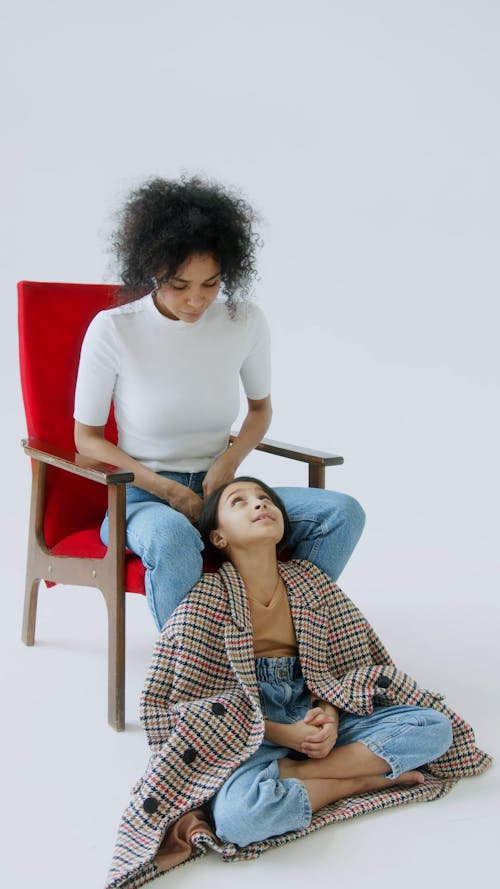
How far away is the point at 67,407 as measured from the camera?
3.31 meters

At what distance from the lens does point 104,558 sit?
2930mm

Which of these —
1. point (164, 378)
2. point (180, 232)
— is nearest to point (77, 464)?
point (164, 378)

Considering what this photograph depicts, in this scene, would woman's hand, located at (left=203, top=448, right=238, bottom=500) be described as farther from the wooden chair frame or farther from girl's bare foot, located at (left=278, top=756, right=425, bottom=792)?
girl's bare foot, located at (left=278, top=756, right=425, bottom=792)

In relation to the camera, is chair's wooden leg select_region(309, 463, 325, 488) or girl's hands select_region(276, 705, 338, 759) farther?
chair's wooden leg select_region(309, 463, 325, 488)

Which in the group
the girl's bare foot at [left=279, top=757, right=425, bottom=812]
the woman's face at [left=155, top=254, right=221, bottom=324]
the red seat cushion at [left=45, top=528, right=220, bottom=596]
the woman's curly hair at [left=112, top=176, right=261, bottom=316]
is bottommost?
the girl's bare foot at [left=279, top=757, right=425, bottom=812]

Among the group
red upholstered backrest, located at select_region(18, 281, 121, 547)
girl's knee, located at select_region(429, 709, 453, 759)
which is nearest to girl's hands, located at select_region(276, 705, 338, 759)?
girl's knee, located at select_region(429, 709, 453, 759)

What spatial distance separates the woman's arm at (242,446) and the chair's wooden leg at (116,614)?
28 centimetres

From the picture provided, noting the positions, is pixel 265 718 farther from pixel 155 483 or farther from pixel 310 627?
pixel 155 483

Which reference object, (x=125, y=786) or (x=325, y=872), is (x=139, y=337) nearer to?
(x=125, y=786)

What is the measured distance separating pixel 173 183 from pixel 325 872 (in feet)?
5.61

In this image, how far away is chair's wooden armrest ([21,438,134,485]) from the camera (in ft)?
9.07

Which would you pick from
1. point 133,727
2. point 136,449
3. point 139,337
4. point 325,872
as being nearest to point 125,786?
point 133,727

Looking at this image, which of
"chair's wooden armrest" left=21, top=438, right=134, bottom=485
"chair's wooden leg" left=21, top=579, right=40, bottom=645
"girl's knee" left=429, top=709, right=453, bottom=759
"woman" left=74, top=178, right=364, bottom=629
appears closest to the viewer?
"girl's knee" left=429, top=709, right=453, bottom=759

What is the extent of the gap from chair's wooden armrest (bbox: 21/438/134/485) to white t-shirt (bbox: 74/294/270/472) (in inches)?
4.5
